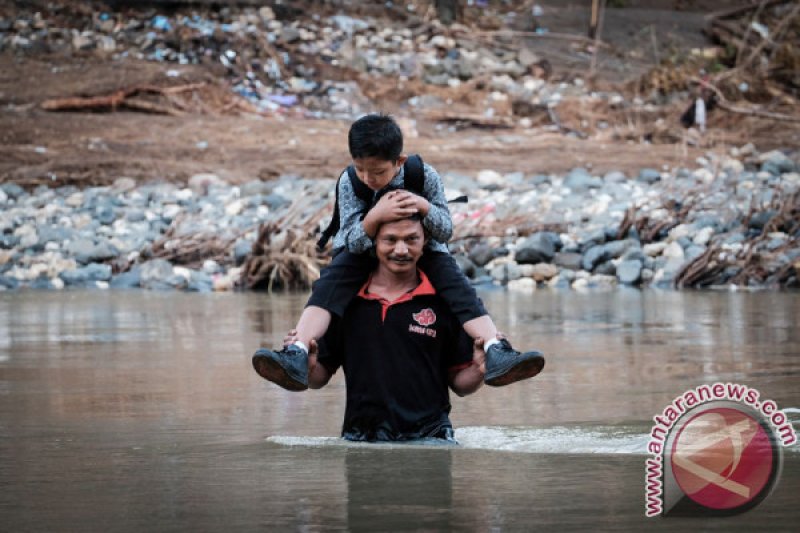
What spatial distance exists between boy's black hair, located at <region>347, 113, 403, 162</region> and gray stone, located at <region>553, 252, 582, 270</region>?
35.3 feet

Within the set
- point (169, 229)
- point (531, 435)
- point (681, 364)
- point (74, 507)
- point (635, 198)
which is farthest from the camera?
point (635, 198)

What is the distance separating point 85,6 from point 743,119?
40.9ft

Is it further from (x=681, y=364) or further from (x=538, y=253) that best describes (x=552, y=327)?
(x=538, y=253)

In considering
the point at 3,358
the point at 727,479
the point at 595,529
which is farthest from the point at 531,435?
the point at 3,358

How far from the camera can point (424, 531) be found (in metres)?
4.25

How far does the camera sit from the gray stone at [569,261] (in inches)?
628

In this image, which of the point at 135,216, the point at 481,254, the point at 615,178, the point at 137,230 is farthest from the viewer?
the point at 615,178

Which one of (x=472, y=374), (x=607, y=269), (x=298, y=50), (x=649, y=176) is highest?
(x=298, y=50)

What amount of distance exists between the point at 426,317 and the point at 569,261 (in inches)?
414

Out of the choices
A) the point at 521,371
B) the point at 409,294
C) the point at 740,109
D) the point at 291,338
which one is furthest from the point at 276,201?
the point at 521,371

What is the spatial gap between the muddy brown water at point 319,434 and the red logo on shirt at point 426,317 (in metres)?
0.47

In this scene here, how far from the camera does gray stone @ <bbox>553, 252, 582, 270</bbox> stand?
16.0 m

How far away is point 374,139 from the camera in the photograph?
17.4ft

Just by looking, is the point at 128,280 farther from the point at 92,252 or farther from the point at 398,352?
the point at 398,352
